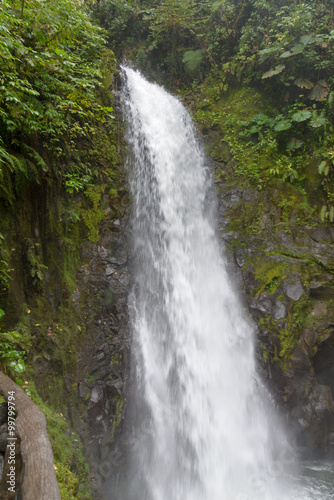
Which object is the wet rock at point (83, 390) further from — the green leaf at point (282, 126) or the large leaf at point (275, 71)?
the large leaf at point (275, 71)

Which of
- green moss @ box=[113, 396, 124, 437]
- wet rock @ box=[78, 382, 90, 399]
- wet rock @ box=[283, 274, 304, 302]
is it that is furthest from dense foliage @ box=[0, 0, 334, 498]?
green moss @ box=[113, 396, 124, 437]

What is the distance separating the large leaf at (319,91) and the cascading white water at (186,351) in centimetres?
342

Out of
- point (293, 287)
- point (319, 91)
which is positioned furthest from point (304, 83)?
point (293, 287)

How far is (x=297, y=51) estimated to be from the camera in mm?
7543

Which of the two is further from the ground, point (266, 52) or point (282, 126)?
point (266, 52)

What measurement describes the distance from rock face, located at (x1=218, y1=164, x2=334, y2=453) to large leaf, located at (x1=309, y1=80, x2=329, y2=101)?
351 centimetres

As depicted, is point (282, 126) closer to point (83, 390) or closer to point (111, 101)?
point (111, 101)

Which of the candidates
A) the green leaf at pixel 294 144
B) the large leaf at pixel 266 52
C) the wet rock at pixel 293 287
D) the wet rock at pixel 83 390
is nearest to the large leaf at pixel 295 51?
the large leaf at pixel 266 52

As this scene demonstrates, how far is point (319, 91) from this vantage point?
25.1 ft

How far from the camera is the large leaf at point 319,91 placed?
7.60 metres

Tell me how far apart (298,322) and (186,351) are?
2691 mm

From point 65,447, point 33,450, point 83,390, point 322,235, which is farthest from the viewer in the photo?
point 322,235

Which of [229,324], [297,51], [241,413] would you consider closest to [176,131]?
[297,51]

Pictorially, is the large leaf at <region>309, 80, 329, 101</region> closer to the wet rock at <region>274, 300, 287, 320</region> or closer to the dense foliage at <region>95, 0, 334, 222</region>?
the dense foliage at <region>95, 0, 334, 222</region>
